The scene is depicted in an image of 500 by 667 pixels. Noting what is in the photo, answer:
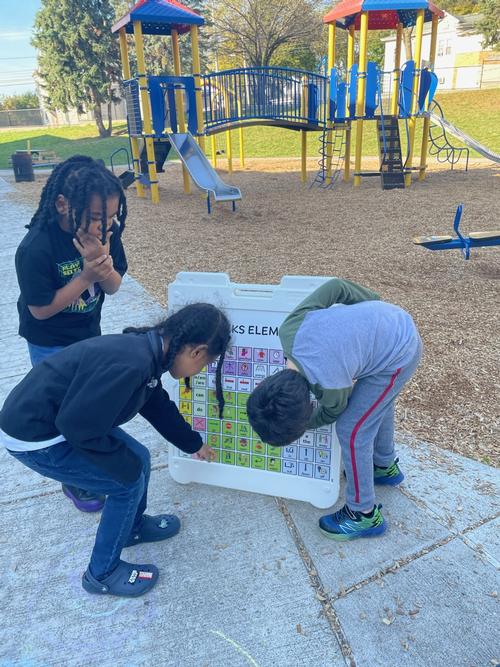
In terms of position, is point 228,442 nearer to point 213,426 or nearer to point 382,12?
point 213,426

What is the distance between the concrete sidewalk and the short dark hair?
660 millimetres

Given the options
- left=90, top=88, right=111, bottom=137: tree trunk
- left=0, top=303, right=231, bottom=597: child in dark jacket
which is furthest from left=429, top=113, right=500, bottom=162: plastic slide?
left=90, top=88, right=111, bottom=137: tree trunk

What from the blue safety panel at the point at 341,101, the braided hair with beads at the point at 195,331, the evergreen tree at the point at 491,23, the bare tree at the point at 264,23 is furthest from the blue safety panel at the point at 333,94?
the evergreen tree at the point at 491,23

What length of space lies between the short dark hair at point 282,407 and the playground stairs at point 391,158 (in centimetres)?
1109

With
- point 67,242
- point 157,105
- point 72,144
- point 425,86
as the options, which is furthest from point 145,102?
point 72,144

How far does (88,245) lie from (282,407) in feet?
3.56

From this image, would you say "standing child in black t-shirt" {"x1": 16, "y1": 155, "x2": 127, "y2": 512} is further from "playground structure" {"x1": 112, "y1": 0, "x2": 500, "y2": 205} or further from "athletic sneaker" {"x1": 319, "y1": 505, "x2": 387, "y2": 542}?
"playground structure" {"x1": 112, "y1": 0, "x2": 500, "y2": 205}

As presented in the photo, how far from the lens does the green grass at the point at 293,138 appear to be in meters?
20.9

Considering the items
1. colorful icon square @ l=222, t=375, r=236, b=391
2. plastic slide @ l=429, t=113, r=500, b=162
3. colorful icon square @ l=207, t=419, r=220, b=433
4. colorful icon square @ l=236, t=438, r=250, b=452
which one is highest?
plastic slide @ l=429, t=113, r=500, b=162

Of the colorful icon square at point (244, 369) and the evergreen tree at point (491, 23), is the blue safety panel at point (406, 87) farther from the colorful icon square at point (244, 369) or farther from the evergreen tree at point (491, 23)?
the evergreen tree at point (491, 23)

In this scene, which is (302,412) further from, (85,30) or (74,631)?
(85,30)

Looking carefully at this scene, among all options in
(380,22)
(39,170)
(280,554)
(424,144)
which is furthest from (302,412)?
(39,170)

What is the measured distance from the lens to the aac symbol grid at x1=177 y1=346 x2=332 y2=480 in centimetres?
247

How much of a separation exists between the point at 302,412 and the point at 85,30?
37.1 m
